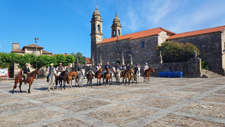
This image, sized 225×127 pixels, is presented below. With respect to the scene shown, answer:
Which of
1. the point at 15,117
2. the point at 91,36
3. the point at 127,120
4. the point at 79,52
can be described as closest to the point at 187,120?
the point at 127,120

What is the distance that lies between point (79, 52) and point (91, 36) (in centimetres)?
2840

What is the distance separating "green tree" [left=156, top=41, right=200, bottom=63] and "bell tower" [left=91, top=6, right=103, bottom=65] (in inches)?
957

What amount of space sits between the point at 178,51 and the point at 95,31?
94.4 ft

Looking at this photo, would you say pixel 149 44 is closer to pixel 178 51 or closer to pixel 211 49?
pixel 178 51

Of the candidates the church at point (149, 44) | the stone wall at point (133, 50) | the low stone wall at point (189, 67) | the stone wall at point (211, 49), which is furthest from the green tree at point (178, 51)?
the low stone wall at point (189, 67)

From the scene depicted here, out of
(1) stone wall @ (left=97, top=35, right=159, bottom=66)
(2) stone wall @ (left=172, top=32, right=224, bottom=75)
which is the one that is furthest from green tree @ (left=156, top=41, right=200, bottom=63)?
(1) stone wall @ (left=97, top=35, right=159, bottom=66)

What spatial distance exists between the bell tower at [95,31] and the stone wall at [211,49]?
2938cm

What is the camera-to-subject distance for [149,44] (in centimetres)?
3703

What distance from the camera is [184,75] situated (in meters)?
24.7

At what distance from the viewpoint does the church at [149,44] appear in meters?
29.0

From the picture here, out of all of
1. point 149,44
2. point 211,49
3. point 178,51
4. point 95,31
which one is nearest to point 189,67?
point 178,51

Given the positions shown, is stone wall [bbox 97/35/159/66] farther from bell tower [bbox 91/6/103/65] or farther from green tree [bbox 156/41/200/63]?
green tree [bbox 156/41/200/63]

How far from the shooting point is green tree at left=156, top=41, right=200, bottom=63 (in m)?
29.6

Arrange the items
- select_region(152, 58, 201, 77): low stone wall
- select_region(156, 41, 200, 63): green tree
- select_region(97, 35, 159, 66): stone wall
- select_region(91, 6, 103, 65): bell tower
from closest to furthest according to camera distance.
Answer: select_region(152, 58, 201, 77): low stone wall
select_region(156, 41, 200, 63): green tree
select_region(97, 35, 159, 66): stone wall
select_region(91, 6, 103, 65): bell tower
